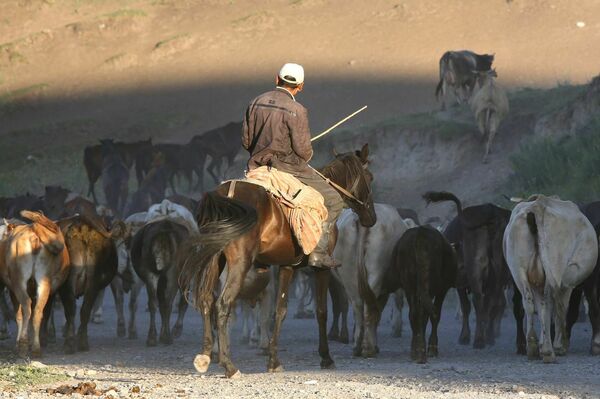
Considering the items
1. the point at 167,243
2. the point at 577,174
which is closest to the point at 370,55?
the point at 577,174

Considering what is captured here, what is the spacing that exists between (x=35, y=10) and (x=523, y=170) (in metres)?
49.6

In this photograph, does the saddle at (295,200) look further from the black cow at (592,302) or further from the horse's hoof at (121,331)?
the horse's hoof at (121,331)

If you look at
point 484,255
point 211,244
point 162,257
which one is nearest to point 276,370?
point 211,244

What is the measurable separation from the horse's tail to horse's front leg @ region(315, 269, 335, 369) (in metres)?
1.87

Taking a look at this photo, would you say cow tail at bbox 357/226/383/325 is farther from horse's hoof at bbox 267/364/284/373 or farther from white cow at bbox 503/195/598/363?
horse's hoof at bbox 267/364/284/373

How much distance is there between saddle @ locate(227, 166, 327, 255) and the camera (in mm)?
12477

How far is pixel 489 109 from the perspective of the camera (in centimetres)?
3612

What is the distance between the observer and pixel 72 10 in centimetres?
7719

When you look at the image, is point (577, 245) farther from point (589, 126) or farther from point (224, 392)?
point (589, 126)

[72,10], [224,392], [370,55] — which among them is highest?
[72,10]

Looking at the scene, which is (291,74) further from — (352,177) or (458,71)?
(458,71)

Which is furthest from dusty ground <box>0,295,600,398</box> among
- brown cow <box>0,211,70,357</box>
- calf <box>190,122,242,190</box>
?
calf <box>190,122,242,190</box>

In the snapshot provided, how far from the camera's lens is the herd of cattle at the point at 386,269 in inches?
573

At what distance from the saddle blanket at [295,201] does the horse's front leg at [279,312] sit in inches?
17.2
